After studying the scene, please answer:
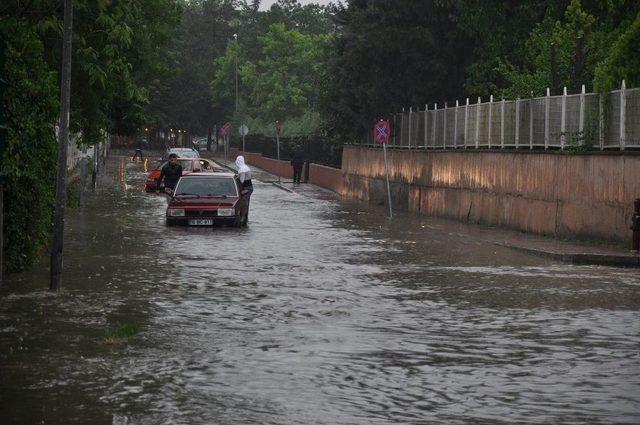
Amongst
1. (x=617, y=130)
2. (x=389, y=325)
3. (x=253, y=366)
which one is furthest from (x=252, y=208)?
(x=253, y=366)

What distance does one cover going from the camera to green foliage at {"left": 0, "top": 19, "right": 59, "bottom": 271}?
18797 millimetres

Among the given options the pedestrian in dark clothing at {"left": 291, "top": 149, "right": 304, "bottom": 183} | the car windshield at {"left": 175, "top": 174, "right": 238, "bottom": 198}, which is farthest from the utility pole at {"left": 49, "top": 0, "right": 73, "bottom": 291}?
the pedestrian in dark clothing at {"left": 291, "top": 149, "right": 304, "bottom": 183}

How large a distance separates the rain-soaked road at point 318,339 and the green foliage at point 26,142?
64 centimetres

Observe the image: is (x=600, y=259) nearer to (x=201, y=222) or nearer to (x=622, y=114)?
(x=622, y=114)

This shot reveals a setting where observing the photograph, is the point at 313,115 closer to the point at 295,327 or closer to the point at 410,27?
the point at 410,27

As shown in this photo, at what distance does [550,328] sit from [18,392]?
6510 mm

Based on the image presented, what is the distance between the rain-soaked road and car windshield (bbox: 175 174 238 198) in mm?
7366

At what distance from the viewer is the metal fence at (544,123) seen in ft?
93.7

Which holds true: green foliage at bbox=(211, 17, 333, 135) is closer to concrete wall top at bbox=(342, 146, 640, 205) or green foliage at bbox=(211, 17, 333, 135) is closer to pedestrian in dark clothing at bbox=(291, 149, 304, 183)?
pedestrian in dark clothing at bbox=(291, 149, 304, 183)

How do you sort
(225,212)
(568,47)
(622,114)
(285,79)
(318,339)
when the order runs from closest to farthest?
(318,339) < (622,114) < (225,212) < (568,47) < (285,79)

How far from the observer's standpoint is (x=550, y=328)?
14922mm

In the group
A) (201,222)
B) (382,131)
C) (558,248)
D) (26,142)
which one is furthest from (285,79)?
(26,142)

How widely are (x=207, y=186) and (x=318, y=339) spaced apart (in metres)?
21.0

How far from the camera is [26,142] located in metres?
19.5
